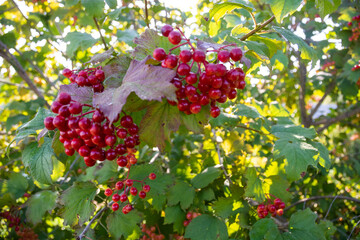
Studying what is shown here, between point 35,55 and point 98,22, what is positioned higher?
point 98,22

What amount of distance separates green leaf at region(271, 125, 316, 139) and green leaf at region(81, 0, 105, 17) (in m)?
1.57

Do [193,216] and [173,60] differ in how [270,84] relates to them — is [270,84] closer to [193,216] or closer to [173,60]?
[193,216]

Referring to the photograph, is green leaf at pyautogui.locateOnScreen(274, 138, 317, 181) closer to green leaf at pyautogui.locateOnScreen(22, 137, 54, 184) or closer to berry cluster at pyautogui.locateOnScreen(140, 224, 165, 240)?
berry cluster at pyautogui.locateOnScreen(140, 224, 165, 240)

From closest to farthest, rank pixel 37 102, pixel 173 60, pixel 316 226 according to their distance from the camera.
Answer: pixel 173 60 → pixel 316 226 → pixel 37 102

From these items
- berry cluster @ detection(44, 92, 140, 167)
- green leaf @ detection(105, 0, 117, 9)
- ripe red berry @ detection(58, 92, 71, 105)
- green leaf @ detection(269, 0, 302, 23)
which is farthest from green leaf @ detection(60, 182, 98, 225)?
green leaf @ detection(269, 0, 302, 23)

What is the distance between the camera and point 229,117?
5.13 ft

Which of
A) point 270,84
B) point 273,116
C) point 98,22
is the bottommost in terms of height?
point 270,84

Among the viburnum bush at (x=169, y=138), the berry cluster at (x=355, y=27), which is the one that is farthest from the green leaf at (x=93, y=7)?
the berry cluster at (x=355, y=27)

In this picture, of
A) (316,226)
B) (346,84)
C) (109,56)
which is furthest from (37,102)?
(346,84)

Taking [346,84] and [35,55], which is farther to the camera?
[346,84]

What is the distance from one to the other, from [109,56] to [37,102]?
6.82 feet

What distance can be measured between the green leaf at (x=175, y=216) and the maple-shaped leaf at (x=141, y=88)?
1.14 m

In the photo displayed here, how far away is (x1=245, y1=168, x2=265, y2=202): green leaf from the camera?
1493 mm

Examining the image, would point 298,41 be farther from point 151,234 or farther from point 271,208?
point 151,234
